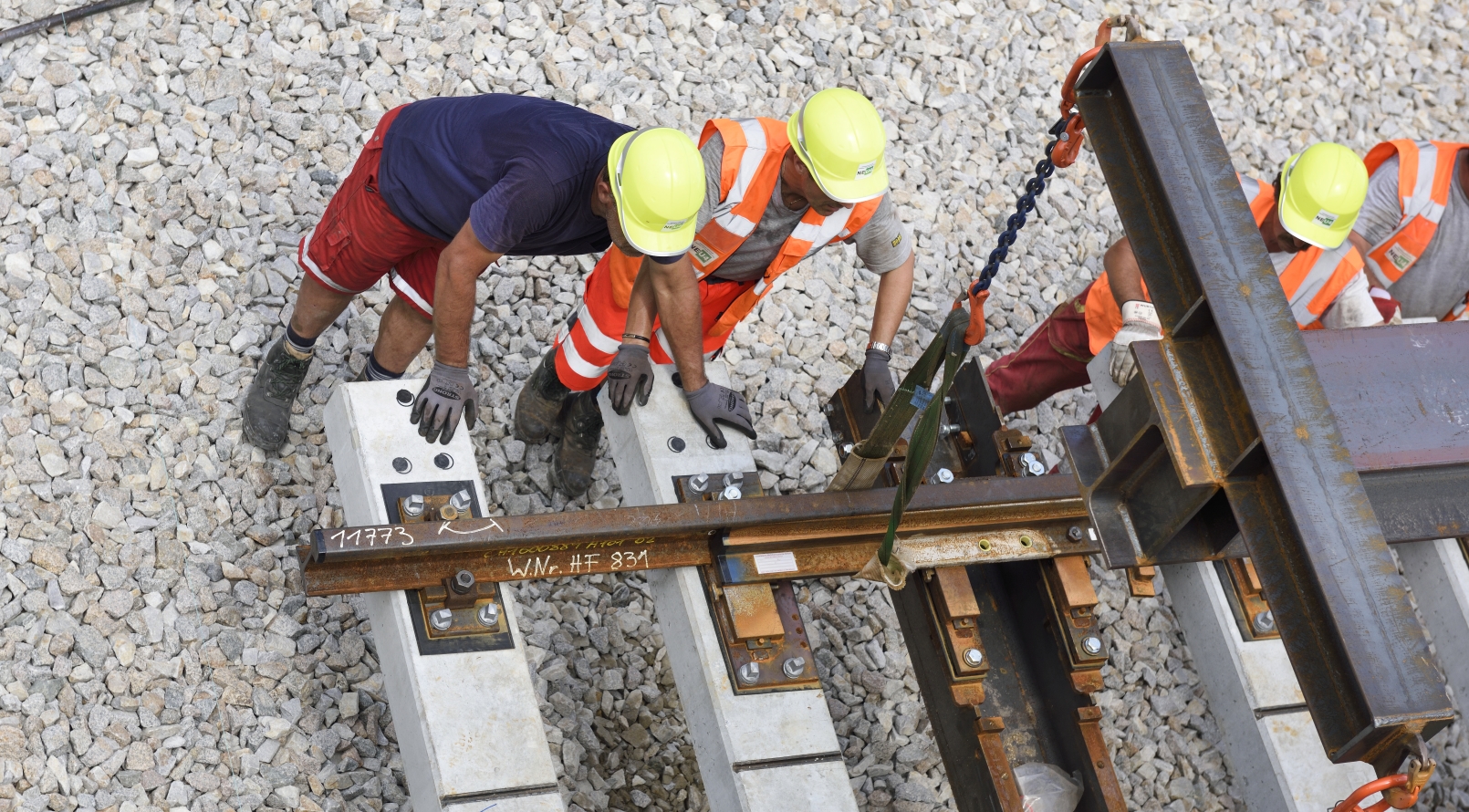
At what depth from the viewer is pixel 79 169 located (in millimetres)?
4848

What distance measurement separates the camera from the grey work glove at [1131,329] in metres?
4.25

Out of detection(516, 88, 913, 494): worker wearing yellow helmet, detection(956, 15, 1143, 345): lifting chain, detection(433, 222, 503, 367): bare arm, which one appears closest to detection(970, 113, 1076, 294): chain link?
detection(956, 15, 1143, 345): lifting chain

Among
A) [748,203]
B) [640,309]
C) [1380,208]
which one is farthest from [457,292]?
[1380,208]

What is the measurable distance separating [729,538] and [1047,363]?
2185mm

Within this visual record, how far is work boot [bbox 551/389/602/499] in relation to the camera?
463cm

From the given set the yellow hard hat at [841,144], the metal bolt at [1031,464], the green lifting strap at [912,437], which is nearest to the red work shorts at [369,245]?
the yellow hard hat at [841,144]

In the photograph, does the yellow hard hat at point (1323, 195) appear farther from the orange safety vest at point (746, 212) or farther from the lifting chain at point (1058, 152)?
the orange safety vest at point (746, 212)

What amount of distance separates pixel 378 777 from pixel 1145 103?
117 inches

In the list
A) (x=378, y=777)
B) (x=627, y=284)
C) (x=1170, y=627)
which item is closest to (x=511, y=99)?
(x=627, y=284)

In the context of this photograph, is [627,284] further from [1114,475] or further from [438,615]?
[1114,475]

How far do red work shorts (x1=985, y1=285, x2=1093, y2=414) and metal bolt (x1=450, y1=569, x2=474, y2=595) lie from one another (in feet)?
8.48

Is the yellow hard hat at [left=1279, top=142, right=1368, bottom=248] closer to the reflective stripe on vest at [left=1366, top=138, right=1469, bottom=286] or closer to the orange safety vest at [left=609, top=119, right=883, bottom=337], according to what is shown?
the reflective stripe on vest at [left=1366, top=138, right=1469, bottom=286]

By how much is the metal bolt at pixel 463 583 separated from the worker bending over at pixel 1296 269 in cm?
224

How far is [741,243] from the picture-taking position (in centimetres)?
415
